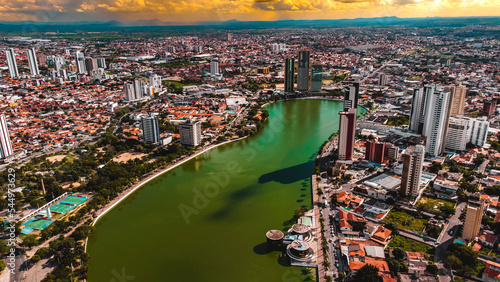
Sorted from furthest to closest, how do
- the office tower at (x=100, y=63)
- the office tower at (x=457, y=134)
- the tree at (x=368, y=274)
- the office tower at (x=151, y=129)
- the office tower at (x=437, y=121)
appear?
Result: 1. the office tower at (x=100, y=63)
2. the office tower at (x=151, y=129)
3. the office tower at (x=457, y=134)
4. the office tower at (x=437, y=121)
5. the tree at (x=368, y=274)

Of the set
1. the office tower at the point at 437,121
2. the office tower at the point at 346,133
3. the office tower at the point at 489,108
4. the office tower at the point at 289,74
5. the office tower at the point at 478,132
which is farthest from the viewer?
the office tower at the point at 289,74

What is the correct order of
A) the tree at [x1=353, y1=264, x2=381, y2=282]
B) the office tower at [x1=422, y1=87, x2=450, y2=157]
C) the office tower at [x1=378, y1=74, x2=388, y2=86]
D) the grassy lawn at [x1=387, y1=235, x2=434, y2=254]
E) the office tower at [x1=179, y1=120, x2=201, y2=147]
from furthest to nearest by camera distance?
the office tower at [x1=378, y1=74, x2=388, y2=86] < the office tower at [x1=179, y1=120, x2=201, y2=147] < the office tower at [x1=422, y1=87, x2=450, y2=157] < the grassy lawn at [x1=387, y1=235, x2=434, y2=254] < the tree at [x1=353, y1=264, x2=381, y2=282]

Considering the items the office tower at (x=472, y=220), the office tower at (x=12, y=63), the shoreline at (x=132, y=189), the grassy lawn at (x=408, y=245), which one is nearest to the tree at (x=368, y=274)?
the grassy lawn at (x=408, y=245)

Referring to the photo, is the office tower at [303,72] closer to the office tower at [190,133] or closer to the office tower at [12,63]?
the office tower at [190,133]

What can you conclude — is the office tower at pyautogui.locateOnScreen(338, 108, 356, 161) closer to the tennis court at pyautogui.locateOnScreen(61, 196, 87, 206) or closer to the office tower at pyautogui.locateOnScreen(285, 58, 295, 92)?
the tennis court at pyautogui.locateOnScreen(61, 196, 87, 206)

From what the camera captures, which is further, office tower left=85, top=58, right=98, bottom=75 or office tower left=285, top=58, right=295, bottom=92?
office tower left=85, top=58, right=98, bottom=75

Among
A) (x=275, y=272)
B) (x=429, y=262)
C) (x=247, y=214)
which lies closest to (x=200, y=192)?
(x=247, y=214)

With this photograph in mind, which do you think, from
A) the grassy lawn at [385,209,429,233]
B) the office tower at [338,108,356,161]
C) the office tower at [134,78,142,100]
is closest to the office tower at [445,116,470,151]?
the office tower at [338,108,356,161]
